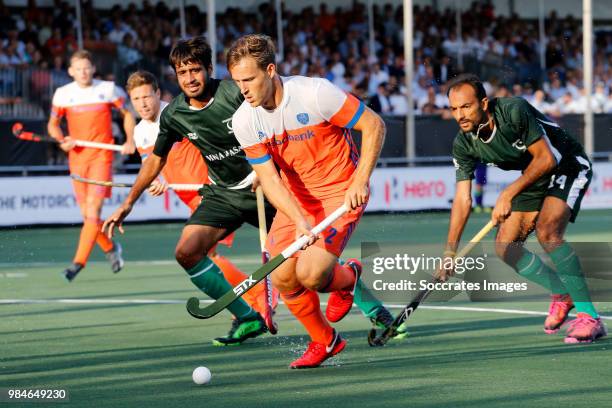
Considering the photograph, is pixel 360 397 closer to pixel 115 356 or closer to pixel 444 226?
pixel 115 356

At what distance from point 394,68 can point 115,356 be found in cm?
1518

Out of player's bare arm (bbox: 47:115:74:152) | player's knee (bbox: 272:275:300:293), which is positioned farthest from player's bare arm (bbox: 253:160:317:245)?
player's bare arm (bbox: 47:115:74:152)

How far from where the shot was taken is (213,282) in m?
7.12

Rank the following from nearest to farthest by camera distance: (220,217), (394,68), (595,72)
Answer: (220,217) < (394,68) < (595,72)

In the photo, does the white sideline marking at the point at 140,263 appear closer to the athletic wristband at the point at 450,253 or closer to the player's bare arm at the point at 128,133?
the player's bare arm at the point at 128,133

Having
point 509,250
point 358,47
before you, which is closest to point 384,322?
point 509,250

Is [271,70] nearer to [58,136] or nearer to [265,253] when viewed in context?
[265,253]

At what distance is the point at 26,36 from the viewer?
18906 millimetres

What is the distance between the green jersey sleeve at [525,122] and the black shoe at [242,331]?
5.81ft

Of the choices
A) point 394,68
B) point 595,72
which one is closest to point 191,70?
point 394,68

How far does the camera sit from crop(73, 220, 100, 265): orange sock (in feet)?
34.8

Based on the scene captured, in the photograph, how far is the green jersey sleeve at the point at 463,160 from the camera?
7.02 meters

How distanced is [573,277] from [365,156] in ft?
5.98

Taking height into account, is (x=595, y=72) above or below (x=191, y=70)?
below
